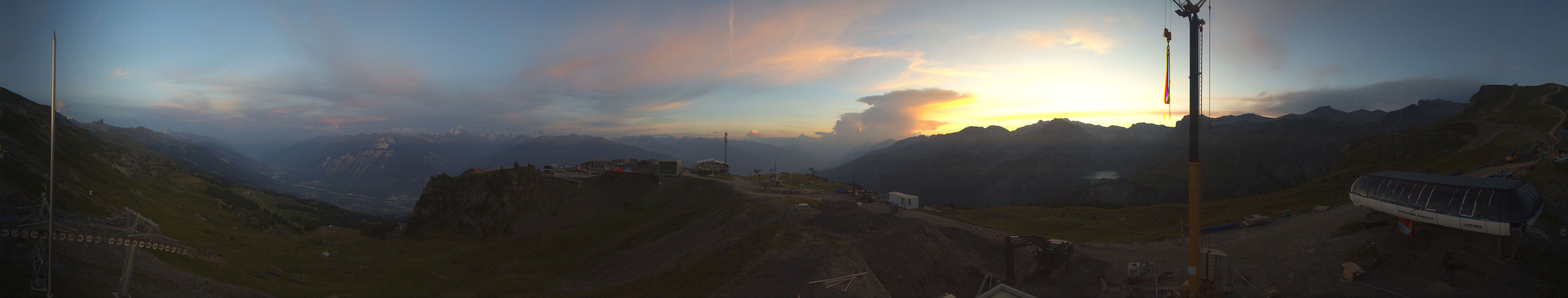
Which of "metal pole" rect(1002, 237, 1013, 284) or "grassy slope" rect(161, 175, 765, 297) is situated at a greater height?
"metal pole" rect(1002, 237, 1013, 284)

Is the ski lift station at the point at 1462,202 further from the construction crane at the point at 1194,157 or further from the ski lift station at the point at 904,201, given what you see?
the ski lift station at the point at 904,201

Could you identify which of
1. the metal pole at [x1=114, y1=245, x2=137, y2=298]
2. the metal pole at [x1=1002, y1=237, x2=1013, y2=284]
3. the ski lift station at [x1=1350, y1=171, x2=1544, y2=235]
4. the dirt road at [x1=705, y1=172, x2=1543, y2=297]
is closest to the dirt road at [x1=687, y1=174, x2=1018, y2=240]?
the dirt road at [x1=705, y1=172, x2=1543, y2=297]

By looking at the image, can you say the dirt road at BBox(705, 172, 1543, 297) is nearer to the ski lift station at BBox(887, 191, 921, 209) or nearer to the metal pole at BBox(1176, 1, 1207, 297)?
the metal pole at BBox(1176, 1, 1207, 297)

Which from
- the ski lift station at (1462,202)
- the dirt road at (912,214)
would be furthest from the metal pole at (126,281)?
the ski lift station at (1462,202)

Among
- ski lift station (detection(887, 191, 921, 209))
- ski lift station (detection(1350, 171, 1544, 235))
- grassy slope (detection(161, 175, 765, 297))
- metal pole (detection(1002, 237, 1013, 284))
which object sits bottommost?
grassy slope (detection(161, 175, 765, 297))

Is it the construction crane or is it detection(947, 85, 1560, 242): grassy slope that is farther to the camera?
detection(947, 85, 1560, 242): grassy slope

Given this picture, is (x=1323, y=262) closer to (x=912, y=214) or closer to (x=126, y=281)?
(x=912, y=214)

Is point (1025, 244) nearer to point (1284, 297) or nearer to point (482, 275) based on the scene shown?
point (1284, 297)
